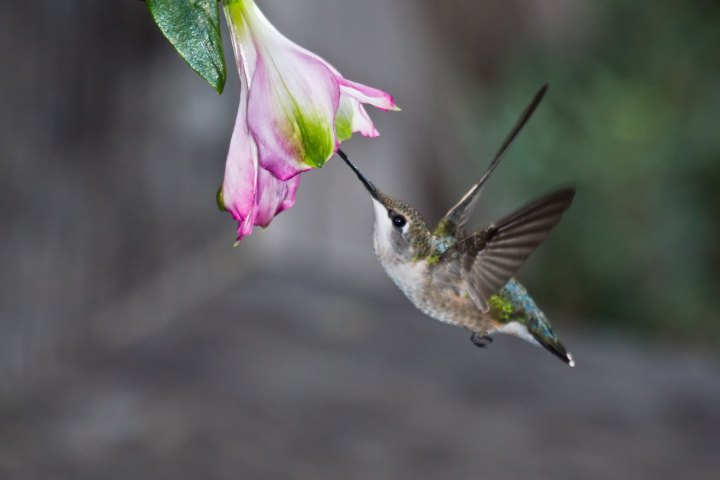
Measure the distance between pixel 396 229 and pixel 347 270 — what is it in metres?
2.96

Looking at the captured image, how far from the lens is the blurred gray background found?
107 inches

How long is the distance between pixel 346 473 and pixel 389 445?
0.19m

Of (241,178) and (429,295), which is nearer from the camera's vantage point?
(241,178)

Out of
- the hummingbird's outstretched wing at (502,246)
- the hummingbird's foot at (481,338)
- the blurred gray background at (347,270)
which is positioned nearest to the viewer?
the hummingbird's outstretched wing at (502,246)

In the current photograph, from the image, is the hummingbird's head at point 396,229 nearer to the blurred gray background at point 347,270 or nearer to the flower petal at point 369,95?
the flower petal at point 369,95

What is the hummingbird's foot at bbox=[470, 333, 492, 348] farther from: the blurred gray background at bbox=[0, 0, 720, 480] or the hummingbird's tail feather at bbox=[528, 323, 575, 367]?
the blurred gray background at bbox=[0, 0, 720, 480]

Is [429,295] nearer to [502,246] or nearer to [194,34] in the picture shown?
[502,246]

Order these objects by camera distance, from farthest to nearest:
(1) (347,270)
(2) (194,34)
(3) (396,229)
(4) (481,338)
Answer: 1. (1) (347,270)
2. (4) (481,338)
3. (3) (396,229)
4. (2) (194,34)

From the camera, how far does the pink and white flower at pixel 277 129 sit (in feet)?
2.11

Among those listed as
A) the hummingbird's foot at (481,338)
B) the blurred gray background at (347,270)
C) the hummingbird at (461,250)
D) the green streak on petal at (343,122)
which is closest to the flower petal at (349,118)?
the green streak on petal at (343,122)

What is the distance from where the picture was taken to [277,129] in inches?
25.4

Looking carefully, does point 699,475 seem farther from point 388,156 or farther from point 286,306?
point 388,156

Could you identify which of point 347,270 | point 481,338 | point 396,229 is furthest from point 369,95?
point 347,270

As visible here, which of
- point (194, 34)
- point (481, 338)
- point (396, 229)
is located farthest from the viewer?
point (481, 338)
